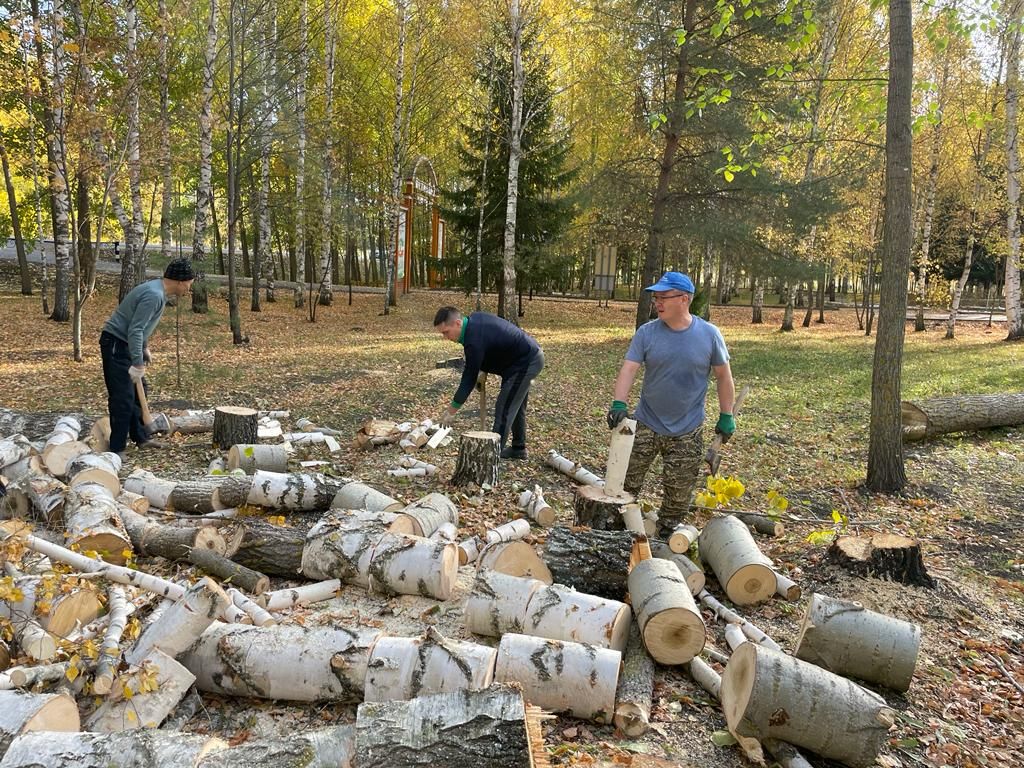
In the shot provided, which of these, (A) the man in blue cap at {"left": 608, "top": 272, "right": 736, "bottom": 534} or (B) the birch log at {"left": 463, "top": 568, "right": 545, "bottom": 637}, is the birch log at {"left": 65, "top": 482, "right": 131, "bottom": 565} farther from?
(A) the man in blue cap at {"left": 608, "top": 272, "right": 736, "bottom": 534}

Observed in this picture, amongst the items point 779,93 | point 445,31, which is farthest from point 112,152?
point 779,93

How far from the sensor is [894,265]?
5.46m

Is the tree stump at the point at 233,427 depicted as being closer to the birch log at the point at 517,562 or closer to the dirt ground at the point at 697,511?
the dirt ground at the point at 697,511

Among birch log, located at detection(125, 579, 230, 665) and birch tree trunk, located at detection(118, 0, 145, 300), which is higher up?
birch tree trunk, located at detection(118, 0, 145, 300)

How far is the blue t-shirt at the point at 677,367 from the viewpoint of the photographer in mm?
4211

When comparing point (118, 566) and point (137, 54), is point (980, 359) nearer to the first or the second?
point (118, 566)

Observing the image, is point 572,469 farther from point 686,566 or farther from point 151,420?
point 151,420

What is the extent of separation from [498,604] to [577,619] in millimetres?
398

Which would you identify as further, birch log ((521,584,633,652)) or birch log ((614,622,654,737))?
birch log ((521,584,633,652))

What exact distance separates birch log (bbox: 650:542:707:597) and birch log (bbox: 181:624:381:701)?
1.80 meters

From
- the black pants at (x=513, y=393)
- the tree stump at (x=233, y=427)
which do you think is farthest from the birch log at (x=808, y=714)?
the tree stump at (x=233, y=427)

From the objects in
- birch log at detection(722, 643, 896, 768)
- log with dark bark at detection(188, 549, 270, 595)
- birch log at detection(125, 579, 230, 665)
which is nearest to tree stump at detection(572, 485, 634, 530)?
birch log at detection(722, 643, 896, 768)

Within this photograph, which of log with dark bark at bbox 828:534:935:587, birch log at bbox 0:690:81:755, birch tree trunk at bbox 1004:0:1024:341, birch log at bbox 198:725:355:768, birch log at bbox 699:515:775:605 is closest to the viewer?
birch log at bbox 198:725:355:768

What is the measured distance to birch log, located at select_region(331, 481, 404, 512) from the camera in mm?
4578
